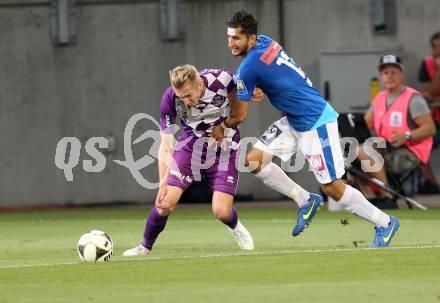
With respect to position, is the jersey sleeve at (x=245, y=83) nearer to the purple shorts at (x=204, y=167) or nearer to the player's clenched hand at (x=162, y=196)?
the purple shorts at (x=204, y=167)

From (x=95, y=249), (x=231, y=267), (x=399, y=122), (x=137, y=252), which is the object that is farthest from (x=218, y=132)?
(x=399, y=122)

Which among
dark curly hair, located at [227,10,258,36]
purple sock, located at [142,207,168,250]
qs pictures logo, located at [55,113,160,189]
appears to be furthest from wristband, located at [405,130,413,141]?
purple sock, located at [142,207,168,250]

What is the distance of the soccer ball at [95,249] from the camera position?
12.0 meters

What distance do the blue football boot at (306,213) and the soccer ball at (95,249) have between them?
189 cm

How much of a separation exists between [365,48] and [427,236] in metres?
7.59

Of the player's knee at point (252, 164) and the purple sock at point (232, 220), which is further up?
the player's knee at point (252, 164)

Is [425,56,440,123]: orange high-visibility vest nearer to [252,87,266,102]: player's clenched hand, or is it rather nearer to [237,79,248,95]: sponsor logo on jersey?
[252,87,266,102]: player's clenched hand

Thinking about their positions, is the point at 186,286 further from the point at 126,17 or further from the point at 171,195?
the point at 126,17

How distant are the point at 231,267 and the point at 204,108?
82.4 inches

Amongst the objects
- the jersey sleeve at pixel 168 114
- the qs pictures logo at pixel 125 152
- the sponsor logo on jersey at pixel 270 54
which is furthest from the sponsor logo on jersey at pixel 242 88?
the qs pictures logo at pixel 125 152

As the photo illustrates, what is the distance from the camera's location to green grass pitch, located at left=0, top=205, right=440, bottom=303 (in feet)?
31.5

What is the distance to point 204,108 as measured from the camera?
42.2 ft

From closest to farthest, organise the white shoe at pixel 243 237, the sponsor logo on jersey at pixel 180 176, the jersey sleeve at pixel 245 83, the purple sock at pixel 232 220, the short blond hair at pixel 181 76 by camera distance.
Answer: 1. the short blond hair at pixel 181 76
2. the jersey sleeve at pixel 245 83
3. the sponsor logo on jersey at pixel 180 176
4. the purple sock at pixel 232 220
5. the white shoe at pixel 243 237

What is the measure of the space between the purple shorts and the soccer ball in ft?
3.53
